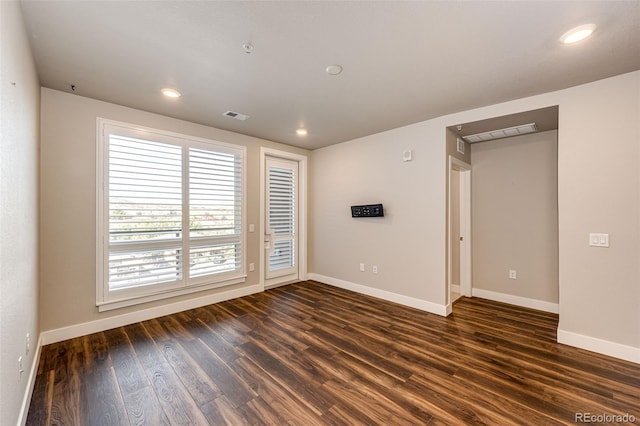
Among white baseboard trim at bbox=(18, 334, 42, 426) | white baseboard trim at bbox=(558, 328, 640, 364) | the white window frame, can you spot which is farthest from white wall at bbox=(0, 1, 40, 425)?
white baseboard trim at bbox=(558, 328, 640, 364)

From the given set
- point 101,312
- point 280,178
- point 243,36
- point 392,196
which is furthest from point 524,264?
→ point 101,312

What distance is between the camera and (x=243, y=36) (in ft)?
6.17

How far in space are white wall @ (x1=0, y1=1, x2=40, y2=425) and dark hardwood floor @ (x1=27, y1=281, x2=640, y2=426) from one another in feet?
1.64

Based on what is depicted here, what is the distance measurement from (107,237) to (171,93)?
175 centimetres

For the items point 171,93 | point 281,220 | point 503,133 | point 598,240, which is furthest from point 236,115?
point 598,240

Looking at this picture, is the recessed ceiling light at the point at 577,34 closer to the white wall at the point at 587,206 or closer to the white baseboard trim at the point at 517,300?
the white wall at the point at 587,206

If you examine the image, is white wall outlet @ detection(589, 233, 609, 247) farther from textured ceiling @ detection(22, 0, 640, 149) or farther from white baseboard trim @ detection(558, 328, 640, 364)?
textured ceiling @ detection(22, 0, 640, 149)

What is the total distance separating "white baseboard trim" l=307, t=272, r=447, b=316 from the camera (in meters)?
3.51

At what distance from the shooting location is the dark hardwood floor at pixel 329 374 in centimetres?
177

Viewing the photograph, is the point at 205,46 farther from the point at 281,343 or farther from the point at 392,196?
the point at 392,196

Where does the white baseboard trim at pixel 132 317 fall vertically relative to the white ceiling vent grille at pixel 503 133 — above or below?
below

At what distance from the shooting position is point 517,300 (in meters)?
3.80

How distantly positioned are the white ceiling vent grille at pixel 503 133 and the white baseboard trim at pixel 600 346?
237 centimetres

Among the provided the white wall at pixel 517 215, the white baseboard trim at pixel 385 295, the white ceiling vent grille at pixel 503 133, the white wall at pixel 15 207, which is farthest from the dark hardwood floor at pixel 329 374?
the white ceiling vent grille at pixel 503 133
